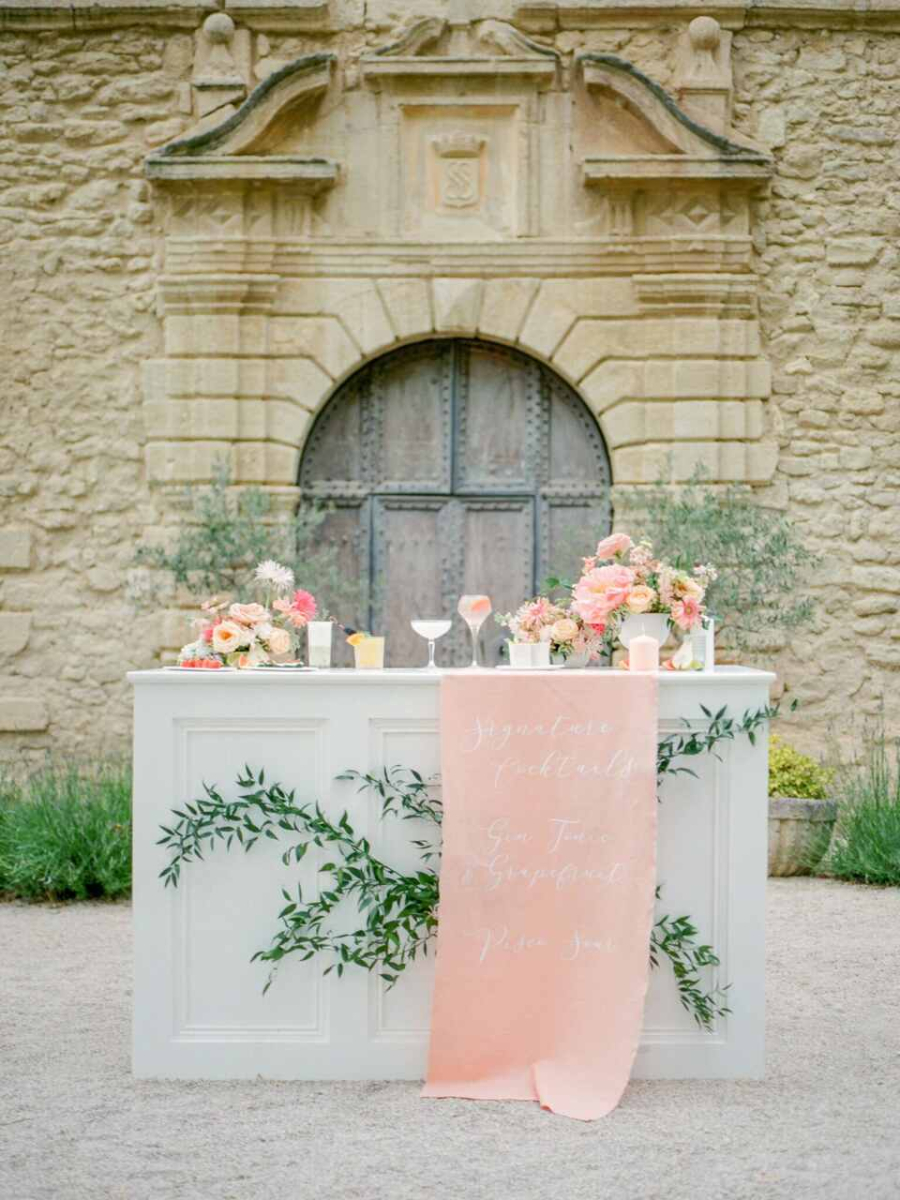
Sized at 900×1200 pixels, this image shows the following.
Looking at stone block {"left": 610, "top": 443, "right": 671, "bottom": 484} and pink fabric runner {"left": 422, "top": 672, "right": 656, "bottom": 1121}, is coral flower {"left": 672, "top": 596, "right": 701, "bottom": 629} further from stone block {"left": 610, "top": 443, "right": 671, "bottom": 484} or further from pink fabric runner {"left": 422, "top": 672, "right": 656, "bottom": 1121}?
stone block {"left": 610, "top": 443, "right": 671, "bottom": 484}

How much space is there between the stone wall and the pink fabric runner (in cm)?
477

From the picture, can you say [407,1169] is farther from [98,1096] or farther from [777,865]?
[777,865]

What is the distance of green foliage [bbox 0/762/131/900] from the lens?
6535mm

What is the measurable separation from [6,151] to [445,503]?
3223mm

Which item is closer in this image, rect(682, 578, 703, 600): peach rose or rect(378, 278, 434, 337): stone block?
rect(682, 578, 703, 600): peach rose

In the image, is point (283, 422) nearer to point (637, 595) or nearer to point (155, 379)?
point (155, 379)

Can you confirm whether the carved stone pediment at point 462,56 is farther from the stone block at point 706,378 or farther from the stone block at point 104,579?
the stone block at point 104,579

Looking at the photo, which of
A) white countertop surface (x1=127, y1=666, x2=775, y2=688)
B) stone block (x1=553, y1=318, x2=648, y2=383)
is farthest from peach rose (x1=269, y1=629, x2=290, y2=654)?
stone block (x1=553, y1=318, x2=648, y2=383)

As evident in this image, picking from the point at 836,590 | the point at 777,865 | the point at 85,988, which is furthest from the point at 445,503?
the point at 85,988

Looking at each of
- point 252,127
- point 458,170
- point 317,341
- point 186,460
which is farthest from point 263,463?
point 458,170

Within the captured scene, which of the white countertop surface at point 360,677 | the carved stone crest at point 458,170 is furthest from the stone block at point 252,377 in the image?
the white countertop surface at point 360,677

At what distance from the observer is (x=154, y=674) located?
394 centimetres

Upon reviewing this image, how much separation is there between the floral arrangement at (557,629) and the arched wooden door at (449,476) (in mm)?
4404

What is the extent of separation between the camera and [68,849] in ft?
21.7
